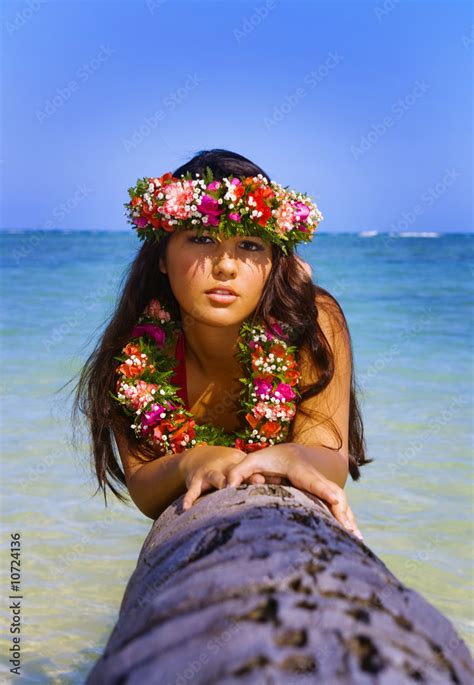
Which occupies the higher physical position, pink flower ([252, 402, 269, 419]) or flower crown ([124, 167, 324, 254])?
flower crown ([124, 167, 324, 254])

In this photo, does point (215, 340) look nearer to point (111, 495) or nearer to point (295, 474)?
point (295, 474)

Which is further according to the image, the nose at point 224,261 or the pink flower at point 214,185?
the pink flower at point 214,185

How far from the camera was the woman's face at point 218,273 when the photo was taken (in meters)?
3.29

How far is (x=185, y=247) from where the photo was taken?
3414mm

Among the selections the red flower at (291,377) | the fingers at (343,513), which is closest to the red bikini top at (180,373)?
the red flower at (291,377)

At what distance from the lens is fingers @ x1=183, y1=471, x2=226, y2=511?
2502mm

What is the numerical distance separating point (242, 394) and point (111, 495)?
2762 mm

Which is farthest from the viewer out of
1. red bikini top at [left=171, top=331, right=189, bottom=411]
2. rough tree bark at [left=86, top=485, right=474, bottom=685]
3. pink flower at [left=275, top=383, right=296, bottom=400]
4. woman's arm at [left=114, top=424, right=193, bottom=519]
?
red bikini top at [left=171, top=331, right=189, bottom=411]

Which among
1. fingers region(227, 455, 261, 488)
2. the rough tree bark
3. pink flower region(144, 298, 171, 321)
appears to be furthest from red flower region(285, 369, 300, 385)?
the rough tree bark

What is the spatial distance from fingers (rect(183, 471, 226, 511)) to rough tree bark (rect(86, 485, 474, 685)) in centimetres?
72

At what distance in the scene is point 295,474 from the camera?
2.56 meters

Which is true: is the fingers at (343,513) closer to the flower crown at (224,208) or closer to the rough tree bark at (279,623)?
the rough tree bark at (279,623)

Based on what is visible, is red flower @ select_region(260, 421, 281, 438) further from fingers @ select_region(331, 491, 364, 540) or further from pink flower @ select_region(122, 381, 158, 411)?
fingers @ select_region(331, 491, 364, 540)

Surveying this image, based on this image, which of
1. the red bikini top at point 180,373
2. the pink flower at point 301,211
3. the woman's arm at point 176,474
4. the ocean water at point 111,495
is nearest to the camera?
the woman's arm at point 176,474
